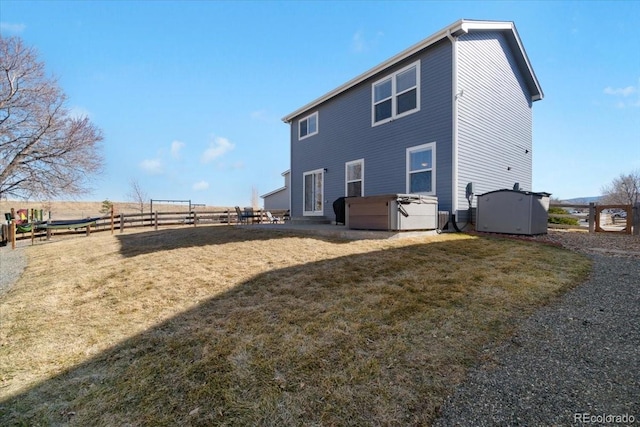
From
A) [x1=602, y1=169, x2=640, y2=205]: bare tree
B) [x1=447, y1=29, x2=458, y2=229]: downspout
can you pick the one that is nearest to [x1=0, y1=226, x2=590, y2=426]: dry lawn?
[x1=447, y1=29, x2=458, y2=229]: downspout

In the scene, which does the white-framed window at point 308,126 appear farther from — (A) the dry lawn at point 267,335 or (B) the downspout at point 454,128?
(A) the dry lawn at point 267,335

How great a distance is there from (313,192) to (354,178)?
2767 mm

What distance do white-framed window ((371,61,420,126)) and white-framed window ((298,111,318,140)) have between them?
361 cm

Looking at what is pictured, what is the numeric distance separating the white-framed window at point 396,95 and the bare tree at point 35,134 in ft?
54.0

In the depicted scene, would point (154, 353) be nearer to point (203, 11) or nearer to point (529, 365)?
point (529, 365)

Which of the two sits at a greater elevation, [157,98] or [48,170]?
[157,98]

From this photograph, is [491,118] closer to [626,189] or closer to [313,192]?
[313,192]

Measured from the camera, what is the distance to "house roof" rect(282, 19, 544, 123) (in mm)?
7750

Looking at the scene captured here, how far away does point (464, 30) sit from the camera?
25.2ft

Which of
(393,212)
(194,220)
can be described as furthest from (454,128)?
(194,220)

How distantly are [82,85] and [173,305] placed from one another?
16839mm

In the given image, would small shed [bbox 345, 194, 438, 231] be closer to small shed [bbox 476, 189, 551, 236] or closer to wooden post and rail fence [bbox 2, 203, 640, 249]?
small shed [bbox 476, 189, 551, 236]

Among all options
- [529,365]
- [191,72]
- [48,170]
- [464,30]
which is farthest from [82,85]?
[529,365]

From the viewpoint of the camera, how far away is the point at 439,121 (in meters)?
8.22
